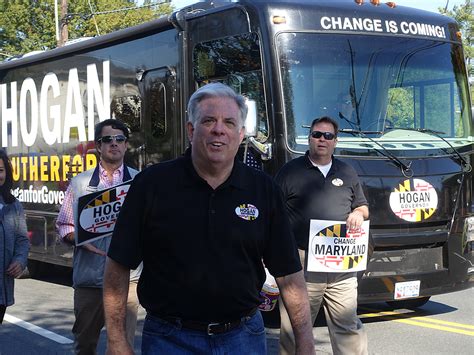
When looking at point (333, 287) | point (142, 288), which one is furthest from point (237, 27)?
point (142, 288)

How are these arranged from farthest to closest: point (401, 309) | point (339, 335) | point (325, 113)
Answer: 1. point (401, 309)
2. point (325, 113)
3. point (339, 335)

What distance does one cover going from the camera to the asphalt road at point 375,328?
24.8 ft

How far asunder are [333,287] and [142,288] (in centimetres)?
296

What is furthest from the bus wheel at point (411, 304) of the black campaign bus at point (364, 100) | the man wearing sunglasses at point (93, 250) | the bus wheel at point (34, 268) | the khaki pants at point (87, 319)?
the bus wheel at point (34, 268)

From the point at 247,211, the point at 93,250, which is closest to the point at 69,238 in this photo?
the point at 93,250

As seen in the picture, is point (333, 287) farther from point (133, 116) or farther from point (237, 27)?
point (133, 116)

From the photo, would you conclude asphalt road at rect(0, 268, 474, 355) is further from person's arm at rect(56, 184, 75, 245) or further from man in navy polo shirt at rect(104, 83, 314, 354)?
man in navy polo shirt at rect(104, 83, 314, 354)

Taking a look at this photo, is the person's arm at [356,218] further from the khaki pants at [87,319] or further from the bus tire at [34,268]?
the bus tire at [34,268]

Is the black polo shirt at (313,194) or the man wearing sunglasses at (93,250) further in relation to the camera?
the black polo shirt at (313,194)

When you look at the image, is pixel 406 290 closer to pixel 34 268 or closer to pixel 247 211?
pixel 247 211

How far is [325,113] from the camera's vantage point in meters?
7.95

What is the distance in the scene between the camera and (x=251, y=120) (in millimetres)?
7816

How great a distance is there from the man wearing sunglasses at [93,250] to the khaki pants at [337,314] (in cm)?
113

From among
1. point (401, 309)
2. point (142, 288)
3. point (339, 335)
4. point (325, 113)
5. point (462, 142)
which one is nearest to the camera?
point (142, 288)
